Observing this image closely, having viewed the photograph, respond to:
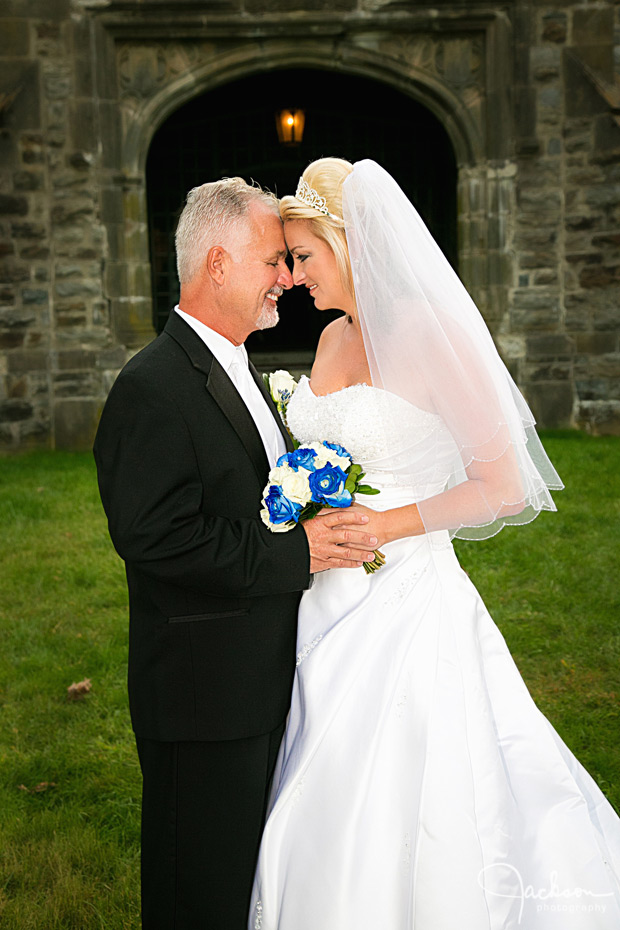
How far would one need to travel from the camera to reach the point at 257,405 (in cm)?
281

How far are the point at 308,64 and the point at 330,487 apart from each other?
926 centimetres

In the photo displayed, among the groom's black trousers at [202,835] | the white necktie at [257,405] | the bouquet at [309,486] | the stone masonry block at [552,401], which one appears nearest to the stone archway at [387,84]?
the stone masonry block at [552,401]

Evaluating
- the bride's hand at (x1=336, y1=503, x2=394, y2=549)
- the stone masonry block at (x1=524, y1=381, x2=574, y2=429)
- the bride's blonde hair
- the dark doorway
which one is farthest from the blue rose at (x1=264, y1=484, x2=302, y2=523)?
the dark doorway

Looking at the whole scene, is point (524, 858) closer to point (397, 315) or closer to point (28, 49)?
point (397, 315)

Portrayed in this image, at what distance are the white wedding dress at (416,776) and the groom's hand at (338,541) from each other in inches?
8.5

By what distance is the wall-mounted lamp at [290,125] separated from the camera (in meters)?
11.4

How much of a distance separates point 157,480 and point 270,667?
66 cm

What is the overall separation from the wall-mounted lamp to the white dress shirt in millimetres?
9431

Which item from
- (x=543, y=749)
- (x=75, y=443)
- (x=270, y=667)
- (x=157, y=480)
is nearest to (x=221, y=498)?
(x=157, y=480)

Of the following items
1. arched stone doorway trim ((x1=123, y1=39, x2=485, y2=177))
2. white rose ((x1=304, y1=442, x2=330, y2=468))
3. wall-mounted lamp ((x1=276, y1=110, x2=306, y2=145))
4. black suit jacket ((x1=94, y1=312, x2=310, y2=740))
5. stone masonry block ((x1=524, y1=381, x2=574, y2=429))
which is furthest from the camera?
wall-mounted lamp ((x1=276, y1=110, x2=306, y2=145))

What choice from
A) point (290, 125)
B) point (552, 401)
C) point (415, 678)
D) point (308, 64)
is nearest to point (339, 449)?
point (415, 678)

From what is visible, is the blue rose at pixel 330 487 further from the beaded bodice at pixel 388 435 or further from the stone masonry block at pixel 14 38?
the stone masonry block at pixel 14 38

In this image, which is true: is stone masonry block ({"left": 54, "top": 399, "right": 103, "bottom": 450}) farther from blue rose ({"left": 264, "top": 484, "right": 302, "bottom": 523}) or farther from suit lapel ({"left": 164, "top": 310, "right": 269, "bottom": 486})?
blue rose ({"left": 264, "top": 484, "right": 302, "bottom": 523})

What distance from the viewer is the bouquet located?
234 centimetres
